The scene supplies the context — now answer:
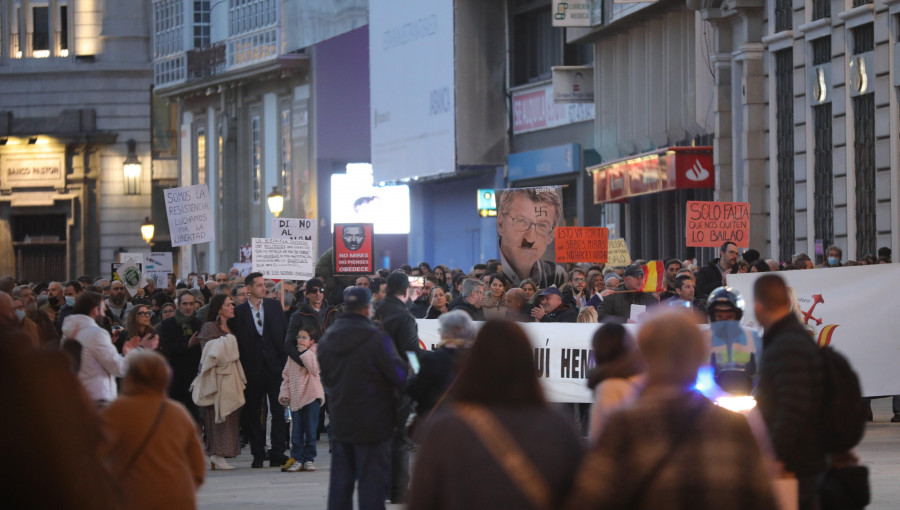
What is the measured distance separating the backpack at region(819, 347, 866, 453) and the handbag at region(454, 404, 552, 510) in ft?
7.10

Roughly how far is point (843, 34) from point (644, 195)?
10378mm

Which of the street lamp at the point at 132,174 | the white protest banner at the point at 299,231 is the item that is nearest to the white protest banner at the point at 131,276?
the white protest banner at the point at 299,231

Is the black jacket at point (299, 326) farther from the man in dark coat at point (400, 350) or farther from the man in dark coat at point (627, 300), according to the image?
the man in dark coat at point (400, 350)

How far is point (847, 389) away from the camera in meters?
7.81

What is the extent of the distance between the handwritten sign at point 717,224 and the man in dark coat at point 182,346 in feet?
24.8

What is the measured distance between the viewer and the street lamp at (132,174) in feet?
195

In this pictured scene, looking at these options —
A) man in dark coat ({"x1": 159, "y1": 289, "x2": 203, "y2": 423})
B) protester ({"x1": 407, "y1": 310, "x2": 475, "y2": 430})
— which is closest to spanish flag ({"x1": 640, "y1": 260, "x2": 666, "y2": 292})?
man in dark coat ({"x1": 159, "y1": 289, "x2": 203, "y2": 423})

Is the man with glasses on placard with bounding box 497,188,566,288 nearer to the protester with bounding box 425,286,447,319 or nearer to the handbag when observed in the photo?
the protester with bounding box 425,286,447,319

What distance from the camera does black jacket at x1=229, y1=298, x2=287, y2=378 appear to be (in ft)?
55.4

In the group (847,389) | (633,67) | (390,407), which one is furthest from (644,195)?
(847,389)

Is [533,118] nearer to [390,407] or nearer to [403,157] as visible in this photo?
[403,157]

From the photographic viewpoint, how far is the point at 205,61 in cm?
5719

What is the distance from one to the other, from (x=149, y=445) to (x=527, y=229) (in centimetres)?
1481

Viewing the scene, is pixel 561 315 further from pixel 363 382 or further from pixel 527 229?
pixel 363 382
